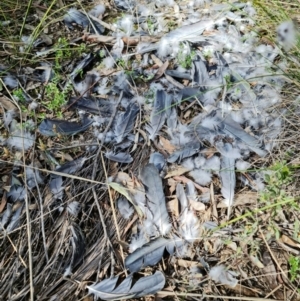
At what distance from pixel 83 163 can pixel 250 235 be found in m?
0.57

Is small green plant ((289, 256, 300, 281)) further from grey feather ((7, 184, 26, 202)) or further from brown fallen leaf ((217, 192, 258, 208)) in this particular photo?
grey feather ((7, 184, 26, 202))

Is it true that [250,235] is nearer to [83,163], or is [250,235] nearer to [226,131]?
[226,131]

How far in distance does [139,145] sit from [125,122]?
10 cm

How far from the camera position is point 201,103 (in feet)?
5.51

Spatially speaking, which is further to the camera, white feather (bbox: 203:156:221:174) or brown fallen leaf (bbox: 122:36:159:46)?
brown fallen leaf (bbox: 122:36:159:46)

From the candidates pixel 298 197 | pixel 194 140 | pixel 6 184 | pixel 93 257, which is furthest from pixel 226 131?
pixel 6 184

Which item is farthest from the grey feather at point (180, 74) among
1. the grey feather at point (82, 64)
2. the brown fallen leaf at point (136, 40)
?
the grey feather at point (82, 64)

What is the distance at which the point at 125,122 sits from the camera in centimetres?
164

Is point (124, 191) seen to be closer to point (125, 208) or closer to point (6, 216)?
point (125, 208)

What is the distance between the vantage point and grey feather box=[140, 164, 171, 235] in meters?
1.44

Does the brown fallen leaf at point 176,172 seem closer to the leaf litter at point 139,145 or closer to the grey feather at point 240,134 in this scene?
the leaf litter at point 139,145

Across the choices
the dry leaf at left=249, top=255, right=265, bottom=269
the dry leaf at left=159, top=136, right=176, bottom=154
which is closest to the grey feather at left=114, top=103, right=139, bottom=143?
the dry leaf at left=159, top=136, right=176, bottom=154

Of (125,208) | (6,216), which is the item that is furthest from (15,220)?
(125,208)

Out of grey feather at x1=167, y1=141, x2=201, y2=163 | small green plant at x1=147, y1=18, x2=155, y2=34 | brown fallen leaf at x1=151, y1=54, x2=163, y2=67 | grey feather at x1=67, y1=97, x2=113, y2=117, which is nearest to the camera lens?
grey feather at x1=167, y1=141, x2=201, y2=163
